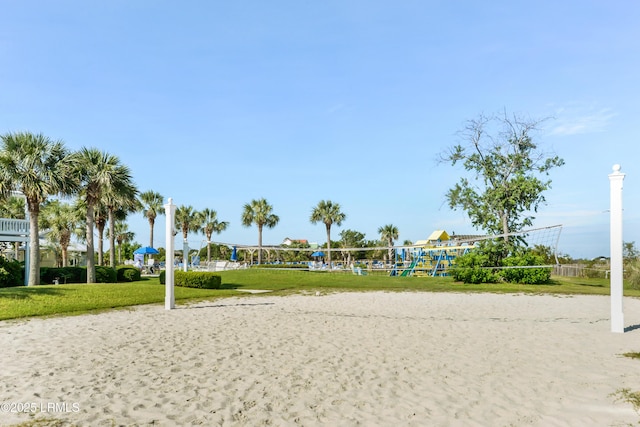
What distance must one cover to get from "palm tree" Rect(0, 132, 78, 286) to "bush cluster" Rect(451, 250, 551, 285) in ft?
60.8

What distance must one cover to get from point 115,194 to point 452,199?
695 inches

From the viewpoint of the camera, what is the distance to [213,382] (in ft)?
15.9

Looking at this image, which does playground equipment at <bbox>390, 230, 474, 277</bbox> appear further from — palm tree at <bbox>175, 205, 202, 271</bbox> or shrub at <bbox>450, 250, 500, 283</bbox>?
palm tree at <bbox>175, 205, 202, 271</bbox>

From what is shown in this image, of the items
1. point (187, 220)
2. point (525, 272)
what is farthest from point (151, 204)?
point (525, 272)

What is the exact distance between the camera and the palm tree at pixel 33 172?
706 inches

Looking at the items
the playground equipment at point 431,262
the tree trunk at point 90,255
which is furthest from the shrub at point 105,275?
the playground equipment at point 431,262

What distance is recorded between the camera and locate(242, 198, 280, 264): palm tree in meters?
49.3

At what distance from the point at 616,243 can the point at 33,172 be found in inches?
770

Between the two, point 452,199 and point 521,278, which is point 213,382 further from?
point 452,199

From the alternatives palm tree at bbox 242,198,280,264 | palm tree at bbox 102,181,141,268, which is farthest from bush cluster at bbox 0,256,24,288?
palm tree at bbox 242,198,280,264

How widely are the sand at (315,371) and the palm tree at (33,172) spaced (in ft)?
33.0

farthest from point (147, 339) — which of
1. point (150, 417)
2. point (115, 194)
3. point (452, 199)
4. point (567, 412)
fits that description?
point (452, 199)

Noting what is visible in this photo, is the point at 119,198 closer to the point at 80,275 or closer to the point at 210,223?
the point at 80,275

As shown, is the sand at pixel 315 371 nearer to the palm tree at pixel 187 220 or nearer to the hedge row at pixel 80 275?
the hedge row at pixel 80 275
